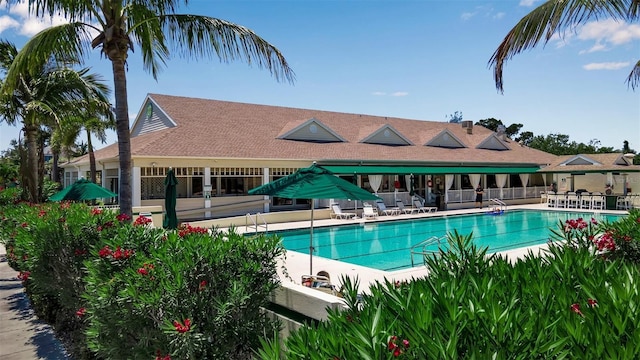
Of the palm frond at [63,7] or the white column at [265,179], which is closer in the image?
the palm frond at [63,7]

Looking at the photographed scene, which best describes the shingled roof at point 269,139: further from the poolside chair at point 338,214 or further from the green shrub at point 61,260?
the green shrub at point 61,260

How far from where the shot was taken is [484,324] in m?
2.29

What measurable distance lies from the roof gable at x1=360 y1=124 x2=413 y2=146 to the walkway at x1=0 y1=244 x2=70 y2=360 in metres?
26.6

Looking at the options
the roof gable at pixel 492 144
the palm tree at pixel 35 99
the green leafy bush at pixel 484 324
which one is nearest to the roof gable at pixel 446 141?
the roof gable at pixel 492 144

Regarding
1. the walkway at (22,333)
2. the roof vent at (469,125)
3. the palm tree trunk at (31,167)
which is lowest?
the walkway at (22,333)

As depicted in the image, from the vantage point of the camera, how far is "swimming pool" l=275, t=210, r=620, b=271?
1731 cm

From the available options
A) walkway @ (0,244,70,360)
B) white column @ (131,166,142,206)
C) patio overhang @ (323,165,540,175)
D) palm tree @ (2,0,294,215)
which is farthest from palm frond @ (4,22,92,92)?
patio overhang @ (323,165,540,175)

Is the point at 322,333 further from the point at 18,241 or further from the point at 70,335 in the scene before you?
the point at 18,241

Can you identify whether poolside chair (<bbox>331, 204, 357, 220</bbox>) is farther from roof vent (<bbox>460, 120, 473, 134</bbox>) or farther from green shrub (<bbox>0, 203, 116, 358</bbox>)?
roof vent (<bbox>460, 120, 473, 134</bbox>)

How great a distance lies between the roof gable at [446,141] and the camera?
37750mm

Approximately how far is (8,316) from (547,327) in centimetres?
1099

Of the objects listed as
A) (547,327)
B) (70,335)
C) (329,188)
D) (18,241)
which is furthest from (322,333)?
(18,241)

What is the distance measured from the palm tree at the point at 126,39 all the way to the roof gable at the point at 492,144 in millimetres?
33761

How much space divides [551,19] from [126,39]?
946cm
